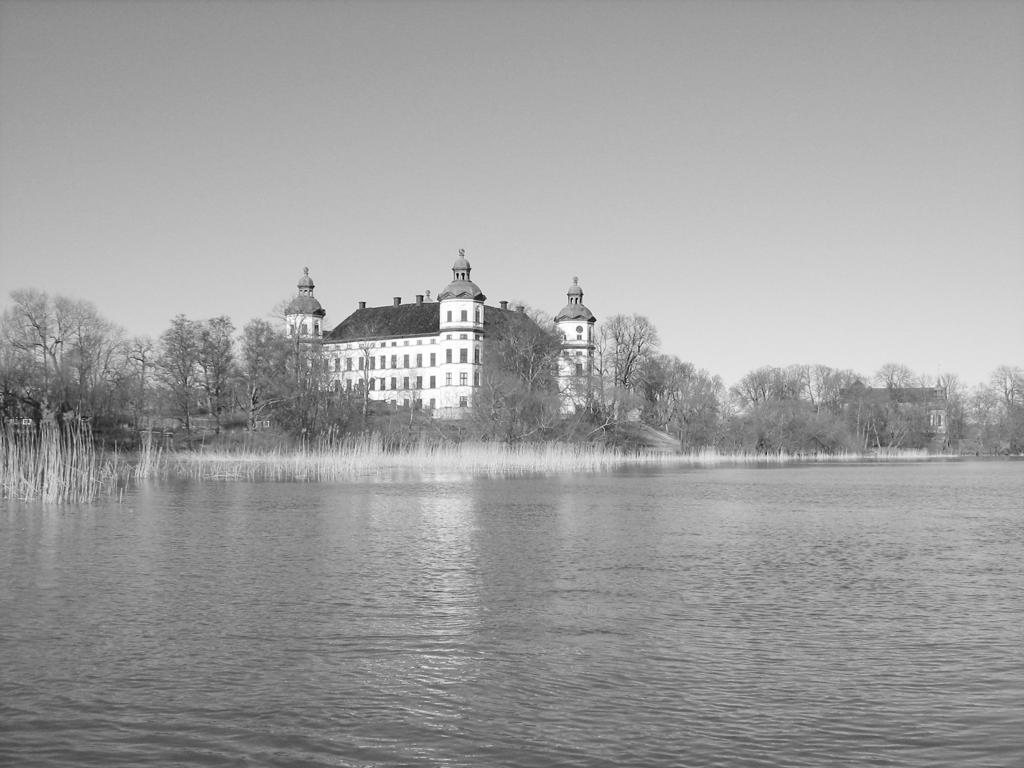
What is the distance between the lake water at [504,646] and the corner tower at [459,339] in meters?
86.9

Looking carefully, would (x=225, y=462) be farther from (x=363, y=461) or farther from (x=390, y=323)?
(x=390, y=323)

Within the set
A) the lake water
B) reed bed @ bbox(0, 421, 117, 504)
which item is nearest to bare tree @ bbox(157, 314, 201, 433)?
reed bed @ bbox(0, 421, 117, 504)

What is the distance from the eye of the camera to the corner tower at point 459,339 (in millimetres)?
105500

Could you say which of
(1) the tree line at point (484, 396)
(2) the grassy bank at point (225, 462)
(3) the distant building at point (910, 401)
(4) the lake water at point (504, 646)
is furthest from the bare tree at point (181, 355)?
(3) the distant building at point (910, 401)

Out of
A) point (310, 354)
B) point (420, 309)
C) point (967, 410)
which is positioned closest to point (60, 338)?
point (310, 354)

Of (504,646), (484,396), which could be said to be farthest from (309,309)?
(504,646)

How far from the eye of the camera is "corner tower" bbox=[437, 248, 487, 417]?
10550 cm

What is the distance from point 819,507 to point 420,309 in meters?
91.5

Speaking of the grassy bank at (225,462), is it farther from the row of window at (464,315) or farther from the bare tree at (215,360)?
the row of window at (464,315)

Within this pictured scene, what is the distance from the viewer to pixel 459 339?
106 meters

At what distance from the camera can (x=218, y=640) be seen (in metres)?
9.14

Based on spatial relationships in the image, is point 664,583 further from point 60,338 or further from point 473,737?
point 60,338

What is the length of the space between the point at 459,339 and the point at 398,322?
11815 millimetres

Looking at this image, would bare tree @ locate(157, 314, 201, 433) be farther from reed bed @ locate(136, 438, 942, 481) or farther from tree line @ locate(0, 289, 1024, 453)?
reed bed @ locate(136, 438, 942, 481)
